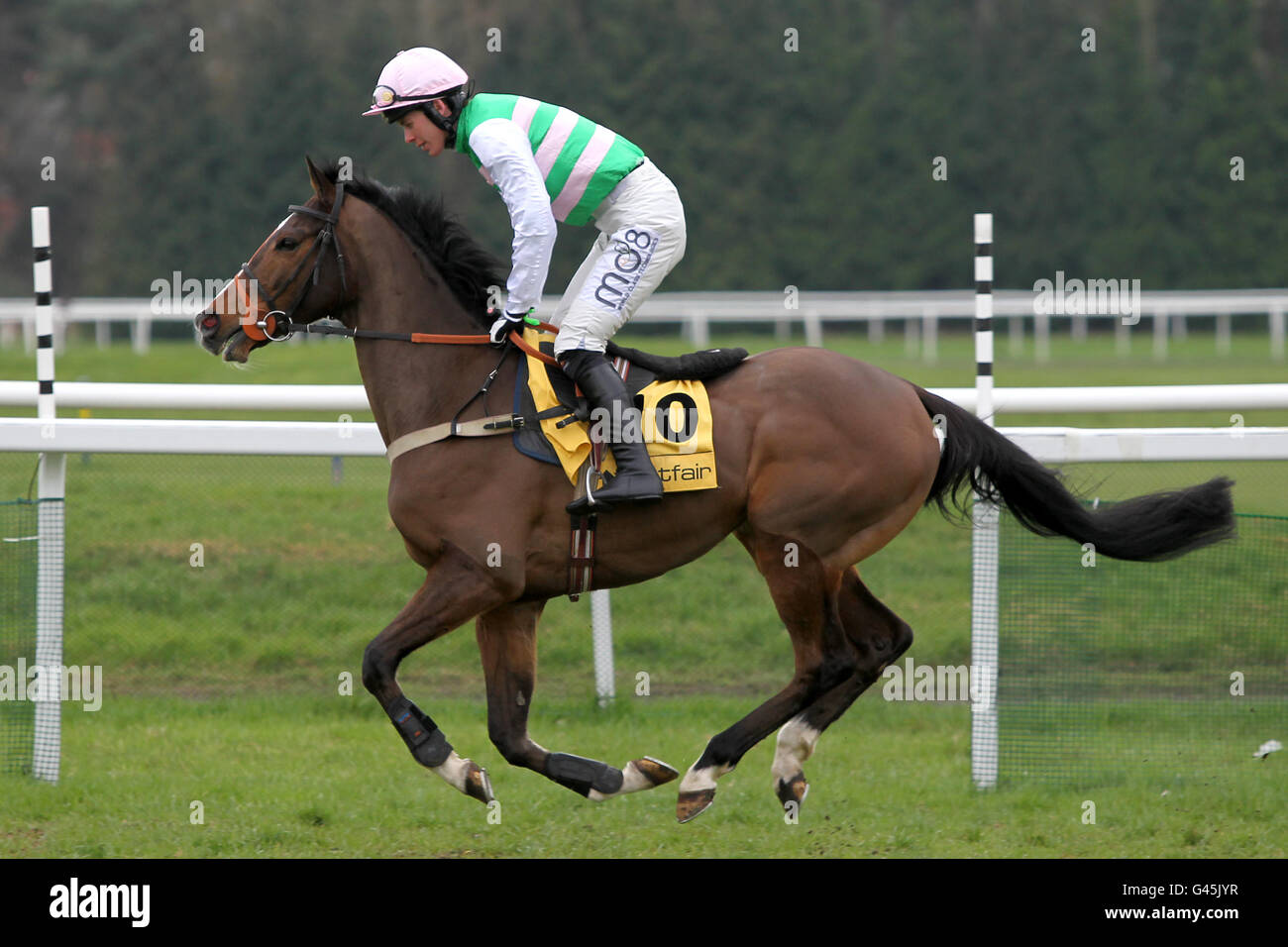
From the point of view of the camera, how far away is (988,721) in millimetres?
5527

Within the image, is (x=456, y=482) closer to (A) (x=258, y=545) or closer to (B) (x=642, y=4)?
(A) (x=258, y=545)

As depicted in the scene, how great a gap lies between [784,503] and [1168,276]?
69.2ft

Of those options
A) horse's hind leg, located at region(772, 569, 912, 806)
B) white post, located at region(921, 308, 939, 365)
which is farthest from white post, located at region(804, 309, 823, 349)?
horse's hind leg, located at region(772, 569, 912, 806)

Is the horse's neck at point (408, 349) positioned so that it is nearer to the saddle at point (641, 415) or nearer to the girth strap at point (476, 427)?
the girth strap at point (476, 427)

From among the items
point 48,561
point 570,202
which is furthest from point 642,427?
point 48,561

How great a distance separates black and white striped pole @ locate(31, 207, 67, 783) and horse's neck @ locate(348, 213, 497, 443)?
1538 millimetres

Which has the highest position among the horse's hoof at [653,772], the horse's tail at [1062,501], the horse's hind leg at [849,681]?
the horse's tail at [1062,501]

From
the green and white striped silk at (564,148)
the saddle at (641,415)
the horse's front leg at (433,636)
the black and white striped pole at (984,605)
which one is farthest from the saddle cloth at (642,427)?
the black and white striped pole at (984,605)

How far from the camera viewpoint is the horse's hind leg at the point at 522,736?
452 centimetres

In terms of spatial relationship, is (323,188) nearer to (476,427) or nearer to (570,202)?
(570,202)

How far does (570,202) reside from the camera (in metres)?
4.58

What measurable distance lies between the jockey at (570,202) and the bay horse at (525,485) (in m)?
0.20

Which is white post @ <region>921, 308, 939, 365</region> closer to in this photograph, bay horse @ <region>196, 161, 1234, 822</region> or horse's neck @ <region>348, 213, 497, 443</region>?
bay horse @ <region>196, 161, 1234, 822</region>

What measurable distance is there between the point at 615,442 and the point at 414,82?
1188mm
